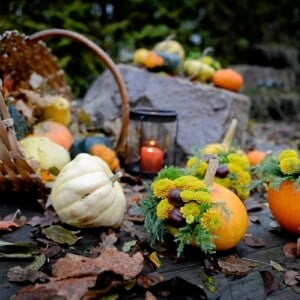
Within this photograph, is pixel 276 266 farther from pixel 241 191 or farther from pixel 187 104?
pixel 187 104

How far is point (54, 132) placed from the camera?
7.07 feet

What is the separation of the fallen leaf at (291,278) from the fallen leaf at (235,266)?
90 mm

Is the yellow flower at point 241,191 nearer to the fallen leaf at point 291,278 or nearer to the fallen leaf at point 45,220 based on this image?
the fallen leaf at point 291,278

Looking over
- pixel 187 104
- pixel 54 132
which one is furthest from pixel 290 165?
pixel 187 104

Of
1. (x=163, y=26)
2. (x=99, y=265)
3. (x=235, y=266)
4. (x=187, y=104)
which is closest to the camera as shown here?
(x=99, y=265)

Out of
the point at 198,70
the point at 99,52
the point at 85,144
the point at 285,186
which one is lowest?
the point at 85,144

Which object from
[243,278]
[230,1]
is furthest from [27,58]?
[230,1]

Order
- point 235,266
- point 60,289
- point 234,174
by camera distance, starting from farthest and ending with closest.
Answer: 1. point 234,174
2. point 235,266
3. point 60,289

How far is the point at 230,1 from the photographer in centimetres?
525

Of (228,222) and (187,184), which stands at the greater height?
(187,184)

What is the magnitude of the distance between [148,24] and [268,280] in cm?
361

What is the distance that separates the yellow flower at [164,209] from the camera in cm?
115

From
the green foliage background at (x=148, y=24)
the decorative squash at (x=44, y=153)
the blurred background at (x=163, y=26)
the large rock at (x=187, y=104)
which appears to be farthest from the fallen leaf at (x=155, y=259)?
the green foliage background at (x=148, y=24)

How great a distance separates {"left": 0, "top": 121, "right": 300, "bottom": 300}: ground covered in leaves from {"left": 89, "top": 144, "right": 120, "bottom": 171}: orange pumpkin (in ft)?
1.73
